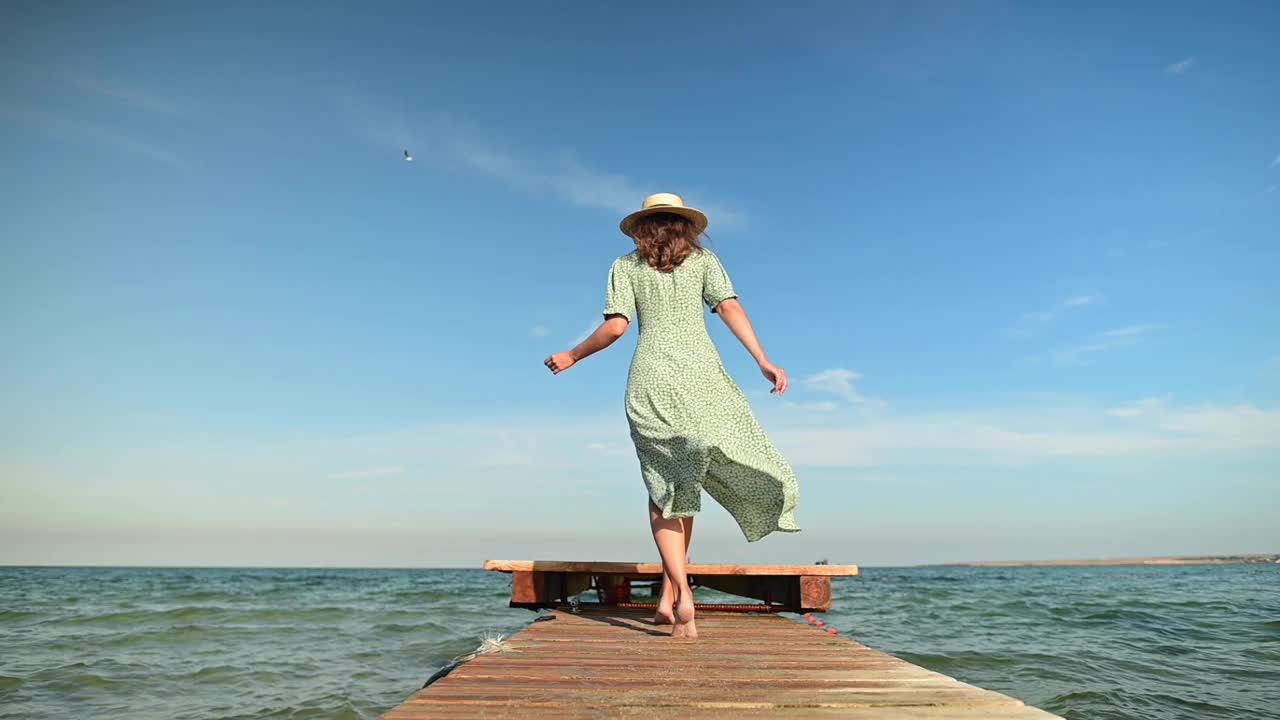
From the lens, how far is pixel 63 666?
881 cm

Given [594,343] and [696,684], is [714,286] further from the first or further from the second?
[696,684]

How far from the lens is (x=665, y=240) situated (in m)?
4.34

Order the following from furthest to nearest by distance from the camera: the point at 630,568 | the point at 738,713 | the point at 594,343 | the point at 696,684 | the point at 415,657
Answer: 1. the point at 415,657
2. the point at 630,568
3. the point at 594,343
4. the point at 696,684
5. the point at 738,713

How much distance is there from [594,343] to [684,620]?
1.55 metres

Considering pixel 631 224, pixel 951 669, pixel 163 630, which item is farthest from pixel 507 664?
pixel 163 630

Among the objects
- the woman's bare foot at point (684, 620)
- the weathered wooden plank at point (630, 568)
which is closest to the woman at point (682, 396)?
the woman's bare foot at point (684, 620)

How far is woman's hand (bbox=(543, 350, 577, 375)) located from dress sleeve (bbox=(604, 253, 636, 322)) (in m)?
0.35

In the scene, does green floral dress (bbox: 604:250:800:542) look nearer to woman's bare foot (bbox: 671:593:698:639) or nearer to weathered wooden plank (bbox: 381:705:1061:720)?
woman's bare foot (bbox: 671:593:698:639)

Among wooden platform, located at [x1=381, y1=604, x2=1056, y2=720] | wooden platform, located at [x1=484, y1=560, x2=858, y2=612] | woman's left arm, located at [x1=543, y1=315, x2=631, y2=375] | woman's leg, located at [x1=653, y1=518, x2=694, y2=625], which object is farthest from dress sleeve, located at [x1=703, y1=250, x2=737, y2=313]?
wooden platform, located at [x1=484, y1=560, x2=858, y2=612]

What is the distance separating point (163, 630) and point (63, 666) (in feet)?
14.5

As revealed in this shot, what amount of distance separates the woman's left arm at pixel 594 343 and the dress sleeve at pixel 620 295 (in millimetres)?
39

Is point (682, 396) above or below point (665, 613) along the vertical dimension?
above

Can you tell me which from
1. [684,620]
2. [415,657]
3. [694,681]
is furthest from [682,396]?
[415,657]

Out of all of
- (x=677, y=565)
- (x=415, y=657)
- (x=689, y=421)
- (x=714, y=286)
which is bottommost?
(x=415, y=657)
